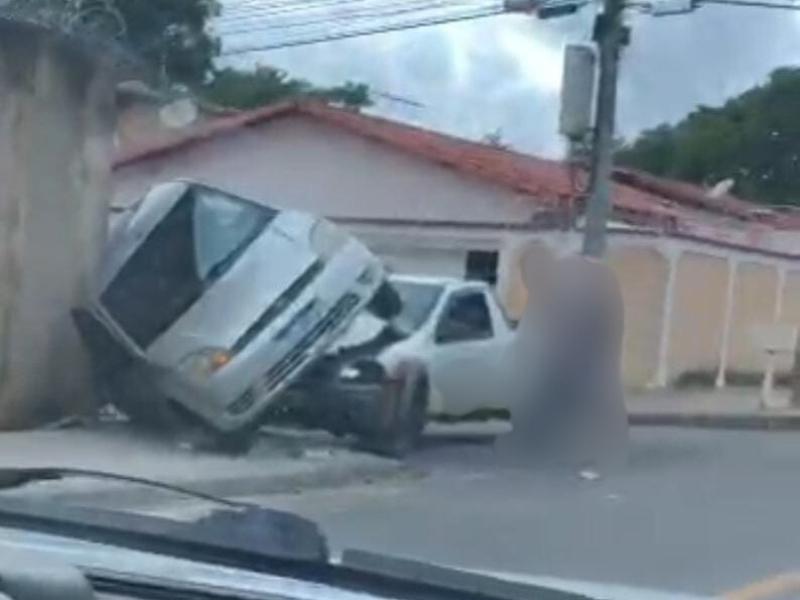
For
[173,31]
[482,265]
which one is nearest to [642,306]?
[482,265]

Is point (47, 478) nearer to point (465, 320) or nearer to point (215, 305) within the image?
point (215, 305)

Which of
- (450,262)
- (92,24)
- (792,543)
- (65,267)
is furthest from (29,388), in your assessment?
(450,262)

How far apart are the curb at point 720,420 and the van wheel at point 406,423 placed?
7.97 m

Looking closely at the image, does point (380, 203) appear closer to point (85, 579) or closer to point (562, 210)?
point (562, 210)

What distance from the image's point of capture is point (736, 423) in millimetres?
29594

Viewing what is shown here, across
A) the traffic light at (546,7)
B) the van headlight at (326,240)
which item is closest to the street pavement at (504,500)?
the van headlight at (326,240)

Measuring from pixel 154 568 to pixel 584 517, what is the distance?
14100 mm

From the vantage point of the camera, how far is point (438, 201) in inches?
1351

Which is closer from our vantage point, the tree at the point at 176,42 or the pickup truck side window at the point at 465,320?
the tree at the point at 176,42

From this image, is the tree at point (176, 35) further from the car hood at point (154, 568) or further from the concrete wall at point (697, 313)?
the car hood at point (154, 568)

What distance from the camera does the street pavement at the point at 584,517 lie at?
45.2 ft

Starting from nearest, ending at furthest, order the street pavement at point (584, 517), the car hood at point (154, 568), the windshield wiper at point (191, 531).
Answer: the car hood at point (154, 568) → the windshield wiper at point (191, 531) → the street pavement at point (584, 517)

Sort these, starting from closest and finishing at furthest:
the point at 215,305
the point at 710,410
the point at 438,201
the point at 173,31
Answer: the point at 215,305
the point at 710,410
the point at 438,201
the point at 173,31

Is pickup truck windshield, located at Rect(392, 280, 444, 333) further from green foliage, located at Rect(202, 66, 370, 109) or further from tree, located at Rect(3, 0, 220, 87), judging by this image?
green foliage, located at Rect(202, 66, 370, 109)
